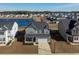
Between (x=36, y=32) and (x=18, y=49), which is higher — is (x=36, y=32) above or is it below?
above

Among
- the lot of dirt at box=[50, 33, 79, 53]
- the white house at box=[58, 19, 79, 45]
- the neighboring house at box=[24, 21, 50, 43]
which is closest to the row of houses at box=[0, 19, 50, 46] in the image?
the neighboring house at box=[24, 21, 50, 43]

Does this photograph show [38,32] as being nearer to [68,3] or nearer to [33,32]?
[33,32]

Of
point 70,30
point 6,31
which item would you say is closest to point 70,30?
point 70,30

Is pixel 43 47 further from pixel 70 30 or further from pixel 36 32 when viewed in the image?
pixel 70 30

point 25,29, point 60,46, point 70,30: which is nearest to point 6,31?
point 25,29

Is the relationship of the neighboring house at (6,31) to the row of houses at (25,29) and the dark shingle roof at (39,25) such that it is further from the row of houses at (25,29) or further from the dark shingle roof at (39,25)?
the dark shingle roof at (39,25)

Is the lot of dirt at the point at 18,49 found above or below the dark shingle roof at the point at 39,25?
below

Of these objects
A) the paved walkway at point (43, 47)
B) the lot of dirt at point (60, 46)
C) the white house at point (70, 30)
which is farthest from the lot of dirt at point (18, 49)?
the white house at point (70, 30)

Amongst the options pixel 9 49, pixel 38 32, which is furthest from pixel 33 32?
pixel 9 49
